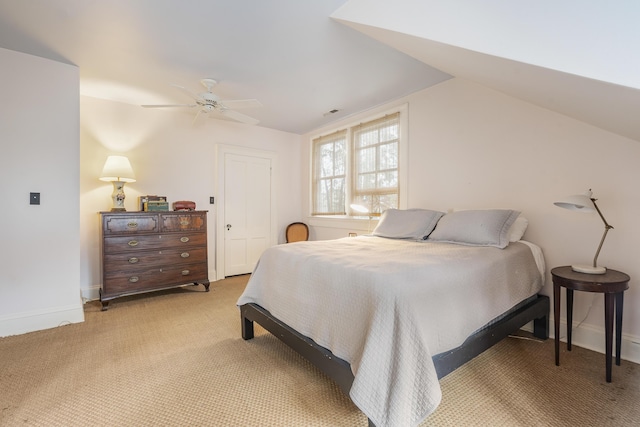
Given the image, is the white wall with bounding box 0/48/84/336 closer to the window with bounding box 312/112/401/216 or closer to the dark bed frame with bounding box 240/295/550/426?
the dark bed frame with bounding box 240/295/550/426

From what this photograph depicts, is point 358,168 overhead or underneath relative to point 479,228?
overhead

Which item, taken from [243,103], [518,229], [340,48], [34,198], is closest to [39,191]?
[34,198]

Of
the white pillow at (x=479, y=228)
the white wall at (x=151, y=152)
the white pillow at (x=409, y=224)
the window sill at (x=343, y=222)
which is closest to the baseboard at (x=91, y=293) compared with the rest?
the white wall at (x=151, y=152)

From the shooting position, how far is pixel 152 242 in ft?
10.7

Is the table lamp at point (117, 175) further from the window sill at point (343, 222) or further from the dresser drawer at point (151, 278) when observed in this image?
the window sill at point (343, 222)

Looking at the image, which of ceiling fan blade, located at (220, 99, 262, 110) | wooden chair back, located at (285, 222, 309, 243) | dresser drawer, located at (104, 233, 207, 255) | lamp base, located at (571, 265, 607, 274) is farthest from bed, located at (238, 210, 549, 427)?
wooden chair back, located at (285, 222, 309, 243)

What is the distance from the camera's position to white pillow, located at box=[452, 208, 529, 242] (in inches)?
91.7

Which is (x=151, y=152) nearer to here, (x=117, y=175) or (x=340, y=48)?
(x=117, y=175)

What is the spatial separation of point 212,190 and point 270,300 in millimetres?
2731

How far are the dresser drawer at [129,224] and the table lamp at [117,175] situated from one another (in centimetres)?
25

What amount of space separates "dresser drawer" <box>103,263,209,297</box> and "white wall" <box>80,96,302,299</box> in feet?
1.95

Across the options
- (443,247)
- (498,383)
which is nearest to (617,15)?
(443,247)

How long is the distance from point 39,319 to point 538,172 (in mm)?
4569

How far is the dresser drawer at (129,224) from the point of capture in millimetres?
3000
